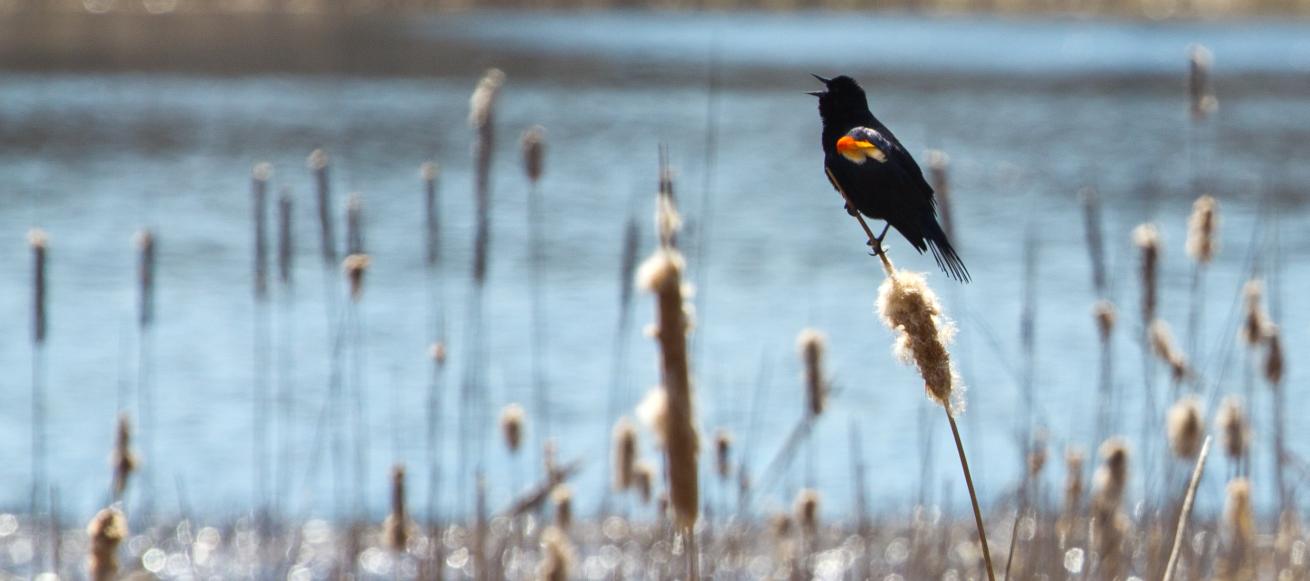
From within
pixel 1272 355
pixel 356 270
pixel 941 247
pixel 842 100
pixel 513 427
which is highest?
pixel 842 100

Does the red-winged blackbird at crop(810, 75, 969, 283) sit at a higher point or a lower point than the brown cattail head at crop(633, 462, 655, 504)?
higher

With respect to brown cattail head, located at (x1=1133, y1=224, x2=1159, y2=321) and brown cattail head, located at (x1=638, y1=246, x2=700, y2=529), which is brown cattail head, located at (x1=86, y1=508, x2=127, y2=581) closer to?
brown cattail head, located at (x1=638, y1=246, x2=700, y2=529)

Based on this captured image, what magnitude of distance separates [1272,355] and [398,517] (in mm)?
1849

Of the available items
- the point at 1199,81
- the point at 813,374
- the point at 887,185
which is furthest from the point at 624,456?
the point at 887,185

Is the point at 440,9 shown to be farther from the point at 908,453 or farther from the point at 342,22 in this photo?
the point at 908,453

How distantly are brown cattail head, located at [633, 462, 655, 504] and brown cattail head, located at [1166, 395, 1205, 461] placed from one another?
3.58 feet

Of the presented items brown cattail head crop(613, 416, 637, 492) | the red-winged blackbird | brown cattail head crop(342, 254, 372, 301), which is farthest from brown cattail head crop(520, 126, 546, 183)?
the red-winged blackbird

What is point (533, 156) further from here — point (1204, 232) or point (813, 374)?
point (1204, 232)

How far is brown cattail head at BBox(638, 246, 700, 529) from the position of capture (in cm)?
134

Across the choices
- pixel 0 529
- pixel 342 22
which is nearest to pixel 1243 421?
pixel 0 529

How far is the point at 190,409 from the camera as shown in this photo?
7.41m

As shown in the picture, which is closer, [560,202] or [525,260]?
[525,260]

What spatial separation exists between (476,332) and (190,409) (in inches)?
169

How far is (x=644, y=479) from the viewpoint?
3459 millimetres
